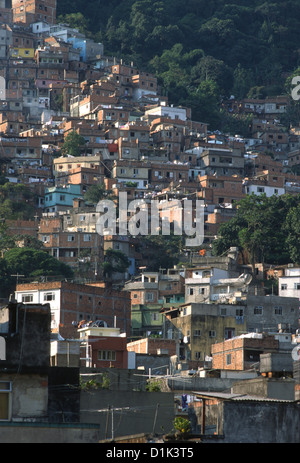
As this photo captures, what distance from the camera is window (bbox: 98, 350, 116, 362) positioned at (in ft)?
123

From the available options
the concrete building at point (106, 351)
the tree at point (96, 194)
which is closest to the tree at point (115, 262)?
the tree at point (96, 194)

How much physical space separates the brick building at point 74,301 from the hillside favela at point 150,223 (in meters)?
0.10

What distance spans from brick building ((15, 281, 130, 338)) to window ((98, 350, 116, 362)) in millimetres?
19499

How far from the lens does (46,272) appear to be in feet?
244

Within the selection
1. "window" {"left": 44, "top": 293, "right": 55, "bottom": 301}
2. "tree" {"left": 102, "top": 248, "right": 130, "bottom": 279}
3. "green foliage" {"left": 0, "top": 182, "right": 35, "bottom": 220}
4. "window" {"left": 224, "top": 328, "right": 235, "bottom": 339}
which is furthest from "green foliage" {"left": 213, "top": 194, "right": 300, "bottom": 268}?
"window" {"left": 44, "top": 293, "right": 55, "bottom": 301}

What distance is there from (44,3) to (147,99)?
81.8 feet

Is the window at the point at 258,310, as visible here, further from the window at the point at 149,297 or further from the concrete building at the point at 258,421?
the concrete building at the point at 258,421

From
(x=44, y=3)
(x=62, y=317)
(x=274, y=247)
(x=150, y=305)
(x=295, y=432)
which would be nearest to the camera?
(x=295, y=432)

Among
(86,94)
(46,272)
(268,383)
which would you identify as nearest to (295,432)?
(268,383)

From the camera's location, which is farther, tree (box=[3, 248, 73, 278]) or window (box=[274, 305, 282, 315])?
tree (box=[3, 248, 73, 278])

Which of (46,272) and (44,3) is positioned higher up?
(44,3)

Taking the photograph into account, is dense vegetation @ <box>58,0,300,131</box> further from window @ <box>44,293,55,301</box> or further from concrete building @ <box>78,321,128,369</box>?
concrete building @ <box>78,321,128,369</box>
